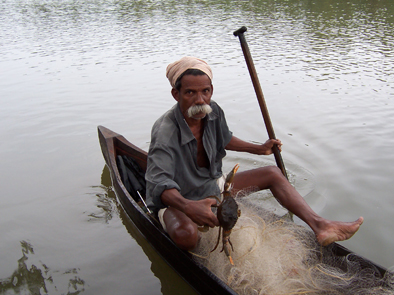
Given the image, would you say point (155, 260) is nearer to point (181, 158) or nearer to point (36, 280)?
point (36, 280)

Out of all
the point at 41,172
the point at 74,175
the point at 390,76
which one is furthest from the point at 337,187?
the point at 390,76

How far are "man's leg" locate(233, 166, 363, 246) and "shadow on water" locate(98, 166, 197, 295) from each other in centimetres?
93

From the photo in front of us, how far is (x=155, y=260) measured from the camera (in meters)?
3.54

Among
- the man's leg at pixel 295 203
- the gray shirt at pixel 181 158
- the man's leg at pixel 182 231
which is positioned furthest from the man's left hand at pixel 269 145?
the man's leg at pixel 182 231

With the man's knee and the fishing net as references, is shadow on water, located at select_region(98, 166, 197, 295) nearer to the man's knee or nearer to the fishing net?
the fishing net

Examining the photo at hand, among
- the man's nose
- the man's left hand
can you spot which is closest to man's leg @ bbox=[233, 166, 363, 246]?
the man's left hand

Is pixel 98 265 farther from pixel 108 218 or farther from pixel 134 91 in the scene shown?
pixel 134 91

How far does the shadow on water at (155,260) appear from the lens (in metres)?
3.16

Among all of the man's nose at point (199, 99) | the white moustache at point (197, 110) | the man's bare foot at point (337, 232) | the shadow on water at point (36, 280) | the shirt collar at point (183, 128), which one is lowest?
the shadow on water at point (36, 280)

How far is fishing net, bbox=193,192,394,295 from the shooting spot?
2.53 meters

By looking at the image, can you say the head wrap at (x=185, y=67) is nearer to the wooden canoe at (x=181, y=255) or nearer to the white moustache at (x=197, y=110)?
the white moustache at (x=197, y=110)

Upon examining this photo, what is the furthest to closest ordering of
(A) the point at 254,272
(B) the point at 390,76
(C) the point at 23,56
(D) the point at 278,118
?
(C) the point at 23,56, (B) the point at 390,76, (D) the point at 278,118, (A) the point at 254,272

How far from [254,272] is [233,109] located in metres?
4.80

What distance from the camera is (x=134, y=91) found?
8648mm
